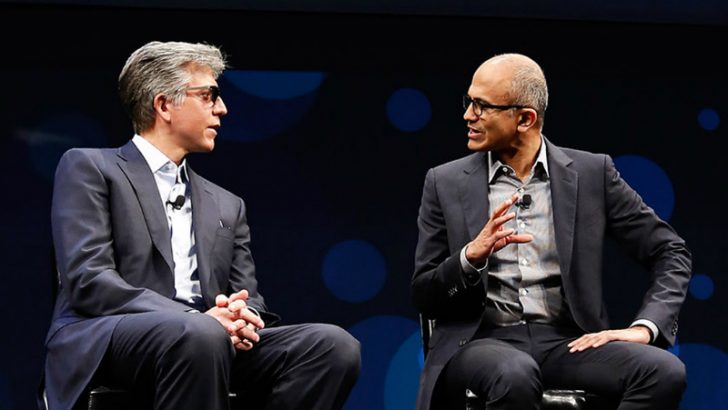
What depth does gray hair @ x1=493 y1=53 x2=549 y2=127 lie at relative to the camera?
3.61 metres

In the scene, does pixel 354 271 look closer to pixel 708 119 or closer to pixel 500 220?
pixel 500 220

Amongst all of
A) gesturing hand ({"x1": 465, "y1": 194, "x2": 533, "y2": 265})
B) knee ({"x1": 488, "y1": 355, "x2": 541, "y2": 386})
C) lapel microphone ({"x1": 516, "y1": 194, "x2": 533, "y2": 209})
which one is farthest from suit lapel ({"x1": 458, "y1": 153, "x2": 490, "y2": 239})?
knee ({"x1": 488, "y1": 355, "x2": 541, "y2": 386})

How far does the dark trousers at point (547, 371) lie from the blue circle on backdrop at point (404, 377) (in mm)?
1344

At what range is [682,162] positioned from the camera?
4965 mm

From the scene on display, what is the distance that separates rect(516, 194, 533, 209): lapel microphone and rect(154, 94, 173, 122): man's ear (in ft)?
3.88

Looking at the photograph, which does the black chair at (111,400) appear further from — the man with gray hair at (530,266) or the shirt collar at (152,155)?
the man with gray hair at (530,266)

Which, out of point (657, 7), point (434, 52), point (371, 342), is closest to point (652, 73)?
point (657, 7)

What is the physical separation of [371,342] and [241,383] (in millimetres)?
1583

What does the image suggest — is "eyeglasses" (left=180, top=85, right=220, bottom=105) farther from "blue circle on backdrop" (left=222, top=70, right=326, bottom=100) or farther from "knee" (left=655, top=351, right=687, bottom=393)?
"knee" (left=655, top=351, right=687, bottom=393)

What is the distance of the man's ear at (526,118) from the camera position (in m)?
3.61

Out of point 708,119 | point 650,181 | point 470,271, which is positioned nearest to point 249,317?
point 470,271

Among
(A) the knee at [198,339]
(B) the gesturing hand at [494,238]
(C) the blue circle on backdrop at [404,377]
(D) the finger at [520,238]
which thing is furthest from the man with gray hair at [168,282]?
(C) the blue circle on backdrop at [404,377]

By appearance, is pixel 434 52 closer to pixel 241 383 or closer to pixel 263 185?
pixel 263 185

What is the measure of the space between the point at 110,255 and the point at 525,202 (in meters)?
1.34
